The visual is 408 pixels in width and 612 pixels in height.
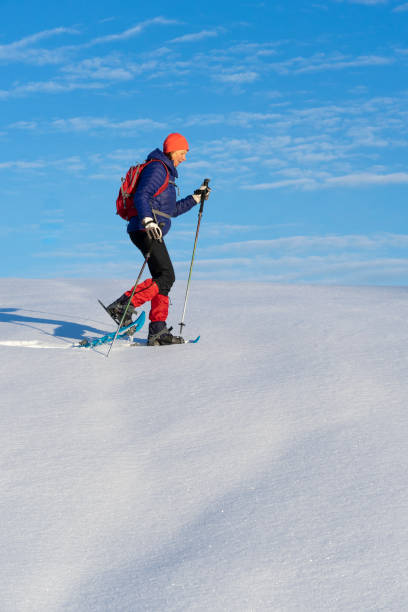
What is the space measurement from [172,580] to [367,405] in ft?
6.56

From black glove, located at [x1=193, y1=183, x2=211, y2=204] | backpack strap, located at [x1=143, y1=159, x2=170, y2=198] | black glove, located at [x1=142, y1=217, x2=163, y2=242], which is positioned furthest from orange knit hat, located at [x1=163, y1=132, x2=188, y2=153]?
black glove, located at [x1=142, y1=217, x2=163, y2=242]

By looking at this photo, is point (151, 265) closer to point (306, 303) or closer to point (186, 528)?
point (306, 303)

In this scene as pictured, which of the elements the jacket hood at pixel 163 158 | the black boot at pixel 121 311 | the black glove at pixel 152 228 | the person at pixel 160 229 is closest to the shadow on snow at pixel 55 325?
the black boot at pixel 121 311

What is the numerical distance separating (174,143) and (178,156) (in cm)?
13

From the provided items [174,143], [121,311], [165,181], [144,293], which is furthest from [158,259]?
[174,143]

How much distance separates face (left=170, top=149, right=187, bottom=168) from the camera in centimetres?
615

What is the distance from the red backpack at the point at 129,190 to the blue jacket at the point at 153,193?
41 mm

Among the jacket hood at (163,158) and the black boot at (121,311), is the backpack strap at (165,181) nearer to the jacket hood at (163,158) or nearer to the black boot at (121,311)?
the jacket hood at (163,158)

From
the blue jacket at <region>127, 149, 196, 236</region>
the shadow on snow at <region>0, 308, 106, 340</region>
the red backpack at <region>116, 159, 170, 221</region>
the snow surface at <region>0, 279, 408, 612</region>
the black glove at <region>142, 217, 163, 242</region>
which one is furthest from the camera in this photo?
the shadow on snow at <region>0, 308, 106, 340</region>

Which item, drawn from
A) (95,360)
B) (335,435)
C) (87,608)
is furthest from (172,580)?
(95,360)

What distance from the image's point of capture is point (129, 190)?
5.96 meters

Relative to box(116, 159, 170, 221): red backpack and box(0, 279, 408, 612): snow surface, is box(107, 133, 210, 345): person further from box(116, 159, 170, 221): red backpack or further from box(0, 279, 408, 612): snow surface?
box(0, 279, 408, 612): snow surface

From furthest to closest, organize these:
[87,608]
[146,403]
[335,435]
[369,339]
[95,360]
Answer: [369,339] → [95,360] → [146,403] → [335,435] → [87,608]

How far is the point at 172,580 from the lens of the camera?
8.34 ft
